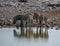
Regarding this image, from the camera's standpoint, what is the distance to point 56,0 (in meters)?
2.07

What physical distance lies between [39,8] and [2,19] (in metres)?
0.45

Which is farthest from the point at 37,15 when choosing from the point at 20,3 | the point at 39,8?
the point at 20,3

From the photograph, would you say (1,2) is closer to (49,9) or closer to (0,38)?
(0,38)

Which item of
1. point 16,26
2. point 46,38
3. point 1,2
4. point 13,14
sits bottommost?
point 46,38

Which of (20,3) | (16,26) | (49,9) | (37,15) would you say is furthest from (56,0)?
(16,26)

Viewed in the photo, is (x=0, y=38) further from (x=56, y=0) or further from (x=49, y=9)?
(x=56, y=0)

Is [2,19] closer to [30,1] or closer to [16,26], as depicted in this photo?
[16,26]

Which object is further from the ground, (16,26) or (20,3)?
(20,3)

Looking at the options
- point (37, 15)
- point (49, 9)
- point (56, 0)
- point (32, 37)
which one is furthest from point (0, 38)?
point (56, 0)

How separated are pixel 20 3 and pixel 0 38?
1.53 feet

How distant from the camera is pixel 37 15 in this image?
2072mm

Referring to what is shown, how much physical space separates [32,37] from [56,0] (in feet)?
1.68

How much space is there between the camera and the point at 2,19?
2061 mm

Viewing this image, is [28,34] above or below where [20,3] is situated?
below
